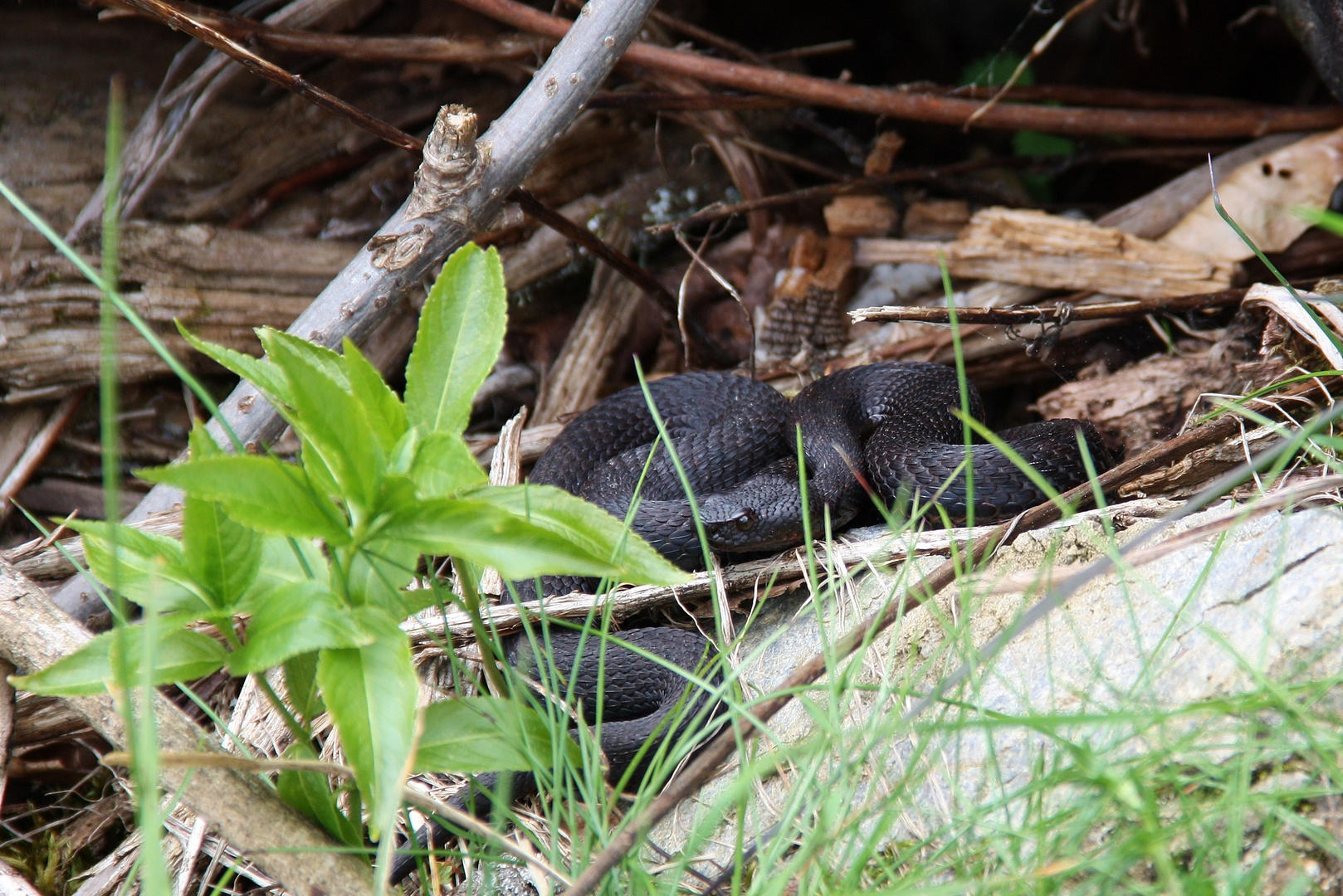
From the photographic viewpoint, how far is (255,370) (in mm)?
1807

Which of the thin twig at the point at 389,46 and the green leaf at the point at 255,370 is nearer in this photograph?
the green leaf at the point at 255,370

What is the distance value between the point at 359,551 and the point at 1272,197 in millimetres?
4209

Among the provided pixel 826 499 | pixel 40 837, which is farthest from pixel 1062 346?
pixel 40 837

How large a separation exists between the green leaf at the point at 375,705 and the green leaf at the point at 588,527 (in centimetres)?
32

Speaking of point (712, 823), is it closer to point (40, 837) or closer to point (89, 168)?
point (40, 837)

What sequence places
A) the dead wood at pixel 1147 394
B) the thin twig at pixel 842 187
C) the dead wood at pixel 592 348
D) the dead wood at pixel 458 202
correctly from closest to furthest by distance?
the dead wood at pixel 458 202 < the dead wood at pixel 1147 394 < the thin twig at pixel 842 187 < the dead wood at pixel 592 348

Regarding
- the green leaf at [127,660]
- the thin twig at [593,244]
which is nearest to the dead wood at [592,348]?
the thin twig at [593,244]

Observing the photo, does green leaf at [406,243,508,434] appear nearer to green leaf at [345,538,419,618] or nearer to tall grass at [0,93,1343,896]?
green leaf at [345,538,419,618]

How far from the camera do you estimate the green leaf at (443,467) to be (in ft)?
5.61

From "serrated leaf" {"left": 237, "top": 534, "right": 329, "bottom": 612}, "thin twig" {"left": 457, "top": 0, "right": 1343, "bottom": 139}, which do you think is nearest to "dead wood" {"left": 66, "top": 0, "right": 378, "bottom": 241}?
"thin twig" {"left": 457, "top": 0, "right": 1343, "bottom": 139}

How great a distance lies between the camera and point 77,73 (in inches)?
174

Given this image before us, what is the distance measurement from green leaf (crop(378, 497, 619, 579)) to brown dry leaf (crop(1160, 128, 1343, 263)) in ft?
12.0

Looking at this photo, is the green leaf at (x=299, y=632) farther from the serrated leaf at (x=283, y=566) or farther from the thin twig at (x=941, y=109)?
the thin twig at (x=941, y=109)

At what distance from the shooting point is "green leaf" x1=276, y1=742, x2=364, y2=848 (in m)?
1.90
